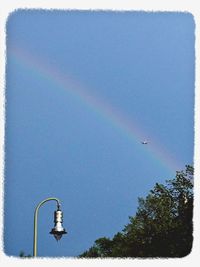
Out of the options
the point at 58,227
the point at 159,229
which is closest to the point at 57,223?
the point at 58,227

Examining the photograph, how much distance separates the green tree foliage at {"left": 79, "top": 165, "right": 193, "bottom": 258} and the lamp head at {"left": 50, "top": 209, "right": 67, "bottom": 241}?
0.36 meters

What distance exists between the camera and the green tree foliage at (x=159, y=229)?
197 inches

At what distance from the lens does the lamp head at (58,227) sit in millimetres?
5547

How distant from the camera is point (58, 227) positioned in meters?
5.59

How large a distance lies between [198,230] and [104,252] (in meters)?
1.09

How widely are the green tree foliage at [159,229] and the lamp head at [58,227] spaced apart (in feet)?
1.18

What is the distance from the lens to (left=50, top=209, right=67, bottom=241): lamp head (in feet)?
18.2

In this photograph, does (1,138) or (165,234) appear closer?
(1,138)

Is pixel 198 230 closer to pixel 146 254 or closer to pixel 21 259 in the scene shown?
pixel 146 254

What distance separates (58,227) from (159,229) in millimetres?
1547

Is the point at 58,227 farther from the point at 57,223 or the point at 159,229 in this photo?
the point at 159,229

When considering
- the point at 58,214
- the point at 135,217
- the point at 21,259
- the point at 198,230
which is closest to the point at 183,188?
the point at 135,217

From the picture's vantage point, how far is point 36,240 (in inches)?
210

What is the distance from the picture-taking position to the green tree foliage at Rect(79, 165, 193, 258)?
A: 5.01 metres
